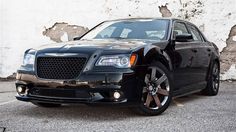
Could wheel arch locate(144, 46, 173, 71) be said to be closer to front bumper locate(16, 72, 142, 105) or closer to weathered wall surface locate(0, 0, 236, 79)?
front bumper locate(16, 72, 142, 105)

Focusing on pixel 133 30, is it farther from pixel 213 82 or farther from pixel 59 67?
pixel 213 82

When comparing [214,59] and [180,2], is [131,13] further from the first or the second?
[214,59]

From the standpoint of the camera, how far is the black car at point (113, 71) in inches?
219

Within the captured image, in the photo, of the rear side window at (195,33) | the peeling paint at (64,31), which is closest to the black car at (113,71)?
the rear side window at (195,33)

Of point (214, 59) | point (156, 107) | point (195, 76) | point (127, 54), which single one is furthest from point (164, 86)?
point (214, 59)

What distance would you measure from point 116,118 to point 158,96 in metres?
0.69

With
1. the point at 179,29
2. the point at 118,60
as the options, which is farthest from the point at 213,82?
the point at 118,60

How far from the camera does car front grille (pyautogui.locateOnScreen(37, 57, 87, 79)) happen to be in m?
5.64

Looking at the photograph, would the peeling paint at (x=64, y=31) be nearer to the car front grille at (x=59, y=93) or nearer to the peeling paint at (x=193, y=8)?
the peeling paint at (x=193, y=8)

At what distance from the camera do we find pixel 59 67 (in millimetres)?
5758

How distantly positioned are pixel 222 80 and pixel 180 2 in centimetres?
215

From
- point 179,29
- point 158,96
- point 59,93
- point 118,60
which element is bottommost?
point 158,96

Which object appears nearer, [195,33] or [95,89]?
[95,89]

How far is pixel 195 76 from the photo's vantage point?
→ 24.4 ft
